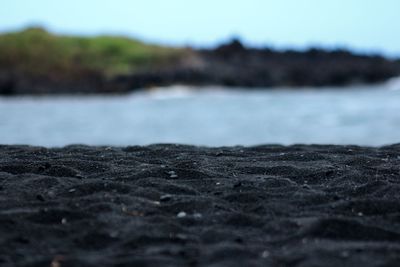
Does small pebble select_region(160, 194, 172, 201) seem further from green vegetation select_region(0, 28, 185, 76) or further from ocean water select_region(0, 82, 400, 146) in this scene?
green vegetation select_region(0, 28, 185, 76)

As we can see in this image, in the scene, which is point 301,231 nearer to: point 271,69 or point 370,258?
point 370,258

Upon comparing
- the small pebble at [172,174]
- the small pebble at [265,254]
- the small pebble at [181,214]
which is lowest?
the small pebble at [265,254]

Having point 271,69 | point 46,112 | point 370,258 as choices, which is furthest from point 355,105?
point 370,258

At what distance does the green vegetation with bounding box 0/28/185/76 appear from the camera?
56875 millimetres

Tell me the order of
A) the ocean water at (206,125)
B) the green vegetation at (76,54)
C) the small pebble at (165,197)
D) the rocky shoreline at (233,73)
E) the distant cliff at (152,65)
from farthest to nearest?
the green vegetation at (76,54)
the distant cliff at (152,65)
the rocky shoreline at (233,73)
the ocean water at (206,125)
the small pebble at (165,197)

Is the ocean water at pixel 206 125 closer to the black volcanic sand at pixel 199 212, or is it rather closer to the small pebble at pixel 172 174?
the black volcanic sand at pixel 199 212

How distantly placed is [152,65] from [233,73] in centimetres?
892

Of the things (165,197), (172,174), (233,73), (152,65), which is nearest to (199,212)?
(165,197)

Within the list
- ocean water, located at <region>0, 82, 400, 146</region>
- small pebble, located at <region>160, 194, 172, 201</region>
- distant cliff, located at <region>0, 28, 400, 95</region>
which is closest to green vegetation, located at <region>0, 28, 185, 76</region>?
distant cliff, located at <region>0, 28, 400, 95</region>

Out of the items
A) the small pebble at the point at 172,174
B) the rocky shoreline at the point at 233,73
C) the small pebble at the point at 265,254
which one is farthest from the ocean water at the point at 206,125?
the rocky shoreline at the point at 233,73

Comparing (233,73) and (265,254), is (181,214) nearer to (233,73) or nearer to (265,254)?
(265,254)

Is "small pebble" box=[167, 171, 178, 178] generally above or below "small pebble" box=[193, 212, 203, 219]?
above

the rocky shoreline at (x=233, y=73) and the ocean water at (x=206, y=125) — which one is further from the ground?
the rocky shoreline at (x=233, y=73)

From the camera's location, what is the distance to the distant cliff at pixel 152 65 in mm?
52294
